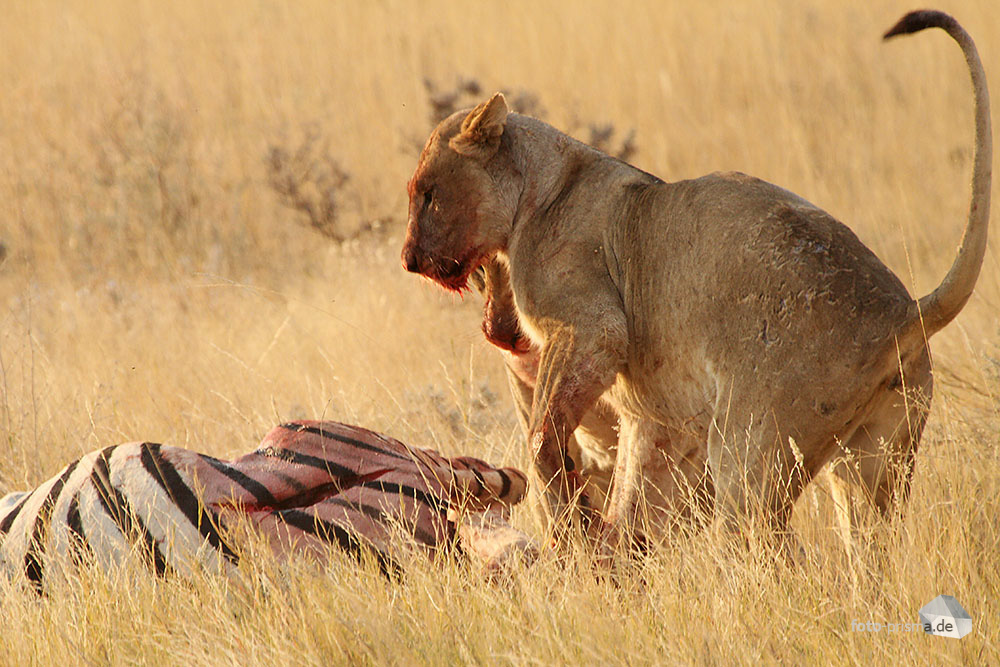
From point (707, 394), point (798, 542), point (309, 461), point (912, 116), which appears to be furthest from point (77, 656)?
point (912, 116)

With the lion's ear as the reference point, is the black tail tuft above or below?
above

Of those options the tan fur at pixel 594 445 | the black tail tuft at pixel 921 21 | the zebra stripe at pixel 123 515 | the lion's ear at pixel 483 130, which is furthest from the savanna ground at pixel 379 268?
the lion's ear at pixel 483 130

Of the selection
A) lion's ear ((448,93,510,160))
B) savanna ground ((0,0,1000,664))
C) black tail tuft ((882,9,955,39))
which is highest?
black tail tuft ((882,9,955,39))

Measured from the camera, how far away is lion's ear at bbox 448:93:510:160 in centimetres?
380

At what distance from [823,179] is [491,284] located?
22.9 ft

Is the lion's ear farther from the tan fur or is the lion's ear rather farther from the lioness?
the tan fur

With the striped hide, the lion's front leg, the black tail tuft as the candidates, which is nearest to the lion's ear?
the lion's front leg

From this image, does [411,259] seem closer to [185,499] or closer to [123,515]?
[185,499]

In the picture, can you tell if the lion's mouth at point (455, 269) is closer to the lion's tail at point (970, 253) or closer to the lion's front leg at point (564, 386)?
the lion's front leg at point (564, 386)

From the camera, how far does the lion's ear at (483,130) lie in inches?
150

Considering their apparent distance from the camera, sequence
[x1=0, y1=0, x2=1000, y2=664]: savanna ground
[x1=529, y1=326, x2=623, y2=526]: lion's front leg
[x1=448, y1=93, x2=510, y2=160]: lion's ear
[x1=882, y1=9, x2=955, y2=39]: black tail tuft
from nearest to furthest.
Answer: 1. [x1=0, y1=0, x2=1000, y2=664]: savanna ground
2. [x1=882, y1=9, x2=955, y2=39]: black tail tuft
3. [x1=529, y1=326, x2=623, y2=526]: lion's front leg
4. [x1=448, y1=93, x2=510, y2=160]: lion's ear

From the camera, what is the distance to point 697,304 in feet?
11.2

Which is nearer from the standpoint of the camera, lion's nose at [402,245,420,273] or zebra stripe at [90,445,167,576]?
zebra stripe at [90,445,167,576]

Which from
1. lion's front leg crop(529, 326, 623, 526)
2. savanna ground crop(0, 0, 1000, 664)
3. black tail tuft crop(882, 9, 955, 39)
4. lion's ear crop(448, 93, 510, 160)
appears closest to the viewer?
savanna ground crop(0, 0, 1000, 664)
